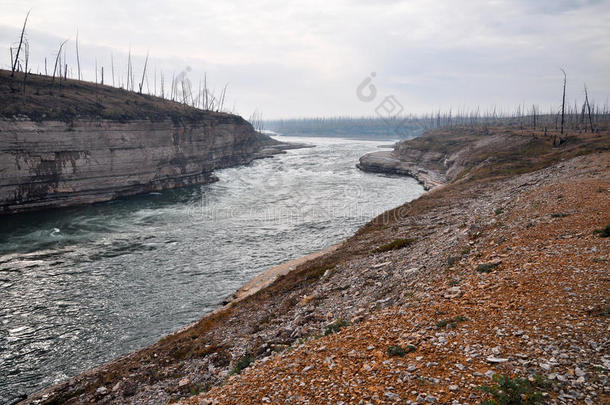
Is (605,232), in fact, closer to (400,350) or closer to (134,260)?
(400,350)

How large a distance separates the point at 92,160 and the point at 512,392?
205 ft

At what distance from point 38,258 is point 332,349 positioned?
3264 centimetres

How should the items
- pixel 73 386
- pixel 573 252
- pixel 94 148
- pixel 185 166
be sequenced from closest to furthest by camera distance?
pixel 573 252
pixel 73 386
pixel 94 148
pixel 185 166

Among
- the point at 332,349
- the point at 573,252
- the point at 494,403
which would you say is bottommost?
the point at 332,349

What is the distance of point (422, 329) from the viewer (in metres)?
10.3

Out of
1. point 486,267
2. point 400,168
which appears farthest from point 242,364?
point 400,168

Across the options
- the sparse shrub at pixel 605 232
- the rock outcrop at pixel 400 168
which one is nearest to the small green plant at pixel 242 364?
the sparse shrub at pixel 605 232

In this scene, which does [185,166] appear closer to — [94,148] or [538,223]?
[94,148]

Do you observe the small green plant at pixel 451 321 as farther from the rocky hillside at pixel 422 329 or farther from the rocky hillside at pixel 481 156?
the rocky hillside at pixel 481 156

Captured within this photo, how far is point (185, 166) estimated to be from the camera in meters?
75.3

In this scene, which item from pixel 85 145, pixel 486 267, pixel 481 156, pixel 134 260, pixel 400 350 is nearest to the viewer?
pixel 400 350

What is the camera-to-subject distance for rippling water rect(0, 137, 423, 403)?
19234mm

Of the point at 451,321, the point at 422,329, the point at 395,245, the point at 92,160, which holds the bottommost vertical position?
the point at 395,245

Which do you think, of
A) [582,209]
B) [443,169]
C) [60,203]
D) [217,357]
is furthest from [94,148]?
[443,169]
